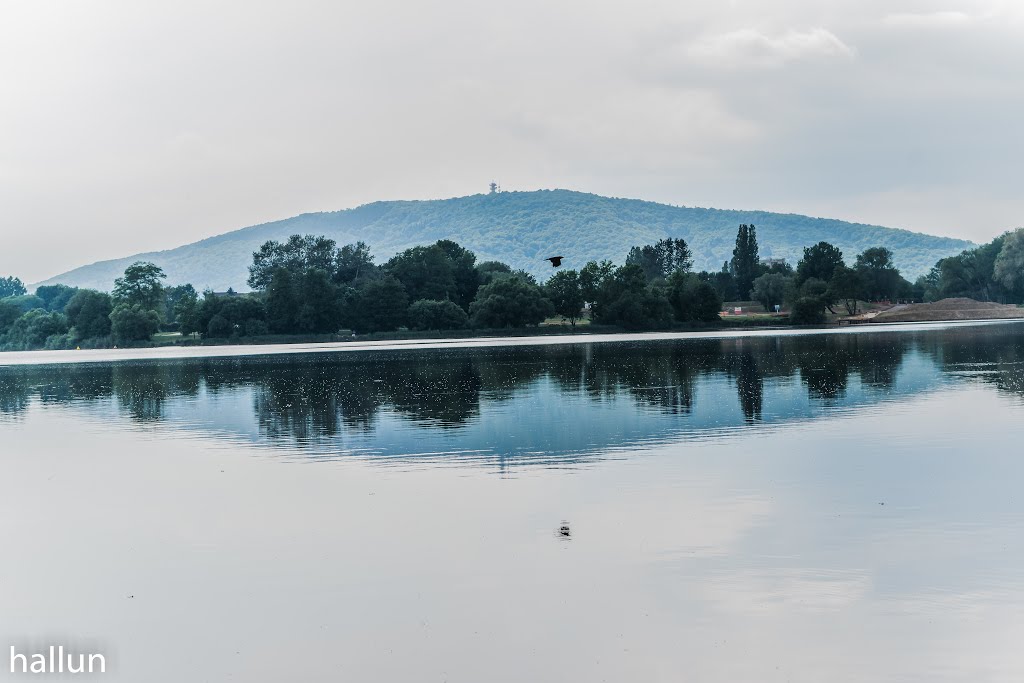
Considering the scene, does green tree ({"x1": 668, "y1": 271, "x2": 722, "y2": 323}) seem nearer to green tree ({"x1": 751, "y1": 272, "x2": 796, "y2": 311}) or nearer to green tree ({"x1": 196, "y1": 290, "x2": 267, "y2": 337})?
green tree ({"x1": 751, "y1": 272, "x2": 796, "y2": 311})

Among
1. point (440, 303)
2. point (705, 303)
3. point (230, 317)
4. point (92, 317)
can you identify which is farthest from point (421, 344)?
point (92, 317)

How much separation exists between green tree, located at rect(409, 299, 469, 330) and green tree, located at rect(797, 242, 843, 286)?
69.2 metres

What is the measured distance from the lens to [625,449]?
26.2m

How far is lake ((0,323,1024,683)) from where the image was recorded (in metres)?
11.5

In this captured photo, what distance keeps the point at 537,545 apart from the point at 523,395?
27501mm

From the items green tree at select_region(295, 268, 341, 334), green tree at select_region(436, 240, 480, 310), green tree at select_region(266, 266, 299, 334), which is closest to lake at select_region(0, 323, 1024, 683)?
green tree at select_region(295, 268, 341, 334)

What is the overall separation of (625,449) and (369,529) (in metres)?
10.1

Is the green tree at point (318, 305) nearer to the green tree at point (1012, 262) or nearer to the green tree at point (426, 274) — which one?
the green tree at point (426, 274)

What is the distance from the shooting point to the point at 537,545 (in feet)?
52.9

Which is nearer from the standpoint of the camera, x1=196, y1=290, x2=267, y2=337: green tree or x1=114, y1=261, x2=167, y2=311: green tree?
x1=196, y1=290, x2=267, y2=337: green tree

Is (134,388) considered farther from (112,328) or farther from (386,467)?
(112,328)

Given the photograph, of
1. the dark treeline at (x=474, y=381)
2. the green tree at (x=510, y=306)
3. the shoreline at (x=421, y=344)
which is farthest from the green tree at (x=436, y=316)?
the dark treeline at (x=474, y=381)

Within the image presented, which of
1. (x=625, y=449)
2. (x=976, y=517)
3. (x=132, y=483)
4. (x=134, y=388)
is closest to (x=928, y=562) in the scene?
(x=976, y=517)

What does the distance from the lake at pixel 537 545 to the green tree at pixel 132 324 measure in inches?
5380
